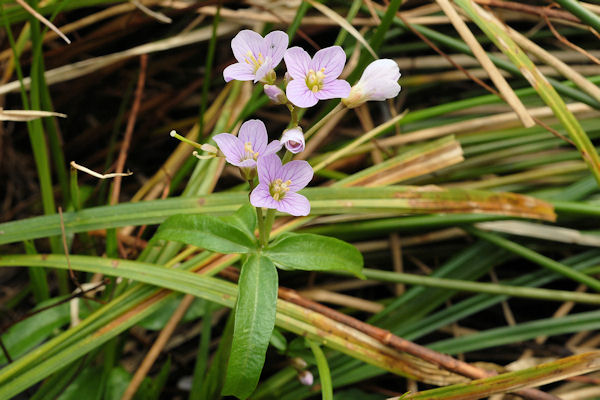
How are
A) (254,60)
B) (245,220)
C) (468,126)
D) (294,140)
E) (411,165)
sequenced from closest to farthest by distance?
(294,140)
(254,60)
(245,220)
(411,165)
(468,126)

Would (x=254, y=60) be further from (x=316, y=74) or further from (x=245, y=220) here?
(x=245, y=220)

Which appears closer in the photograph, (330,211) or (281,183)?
(281,183)

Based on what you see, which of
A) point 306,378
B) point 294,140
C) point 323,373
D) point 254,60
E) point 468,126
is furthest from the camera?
point 468,126

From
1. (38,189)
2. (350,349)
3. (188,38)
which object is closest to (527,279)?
(350,349)

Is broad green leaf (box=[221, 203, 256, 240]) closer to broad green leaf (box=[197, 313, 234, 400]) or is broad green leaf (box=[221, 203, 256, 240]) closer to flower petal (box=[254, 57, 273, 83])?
broad green leaf (box=[197, 313, 234, 400])

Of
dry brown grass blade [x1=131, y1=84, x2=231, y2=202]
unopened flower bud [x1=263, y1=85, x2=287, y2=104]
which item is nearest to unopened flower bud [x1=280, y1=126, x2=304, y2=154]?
unopened flower bud [x1=263, y1=85, x2=287, y2=104]

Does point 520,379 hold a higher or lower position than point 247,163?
lower

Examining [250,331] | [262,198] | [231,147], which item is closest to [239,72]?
[231,147]
